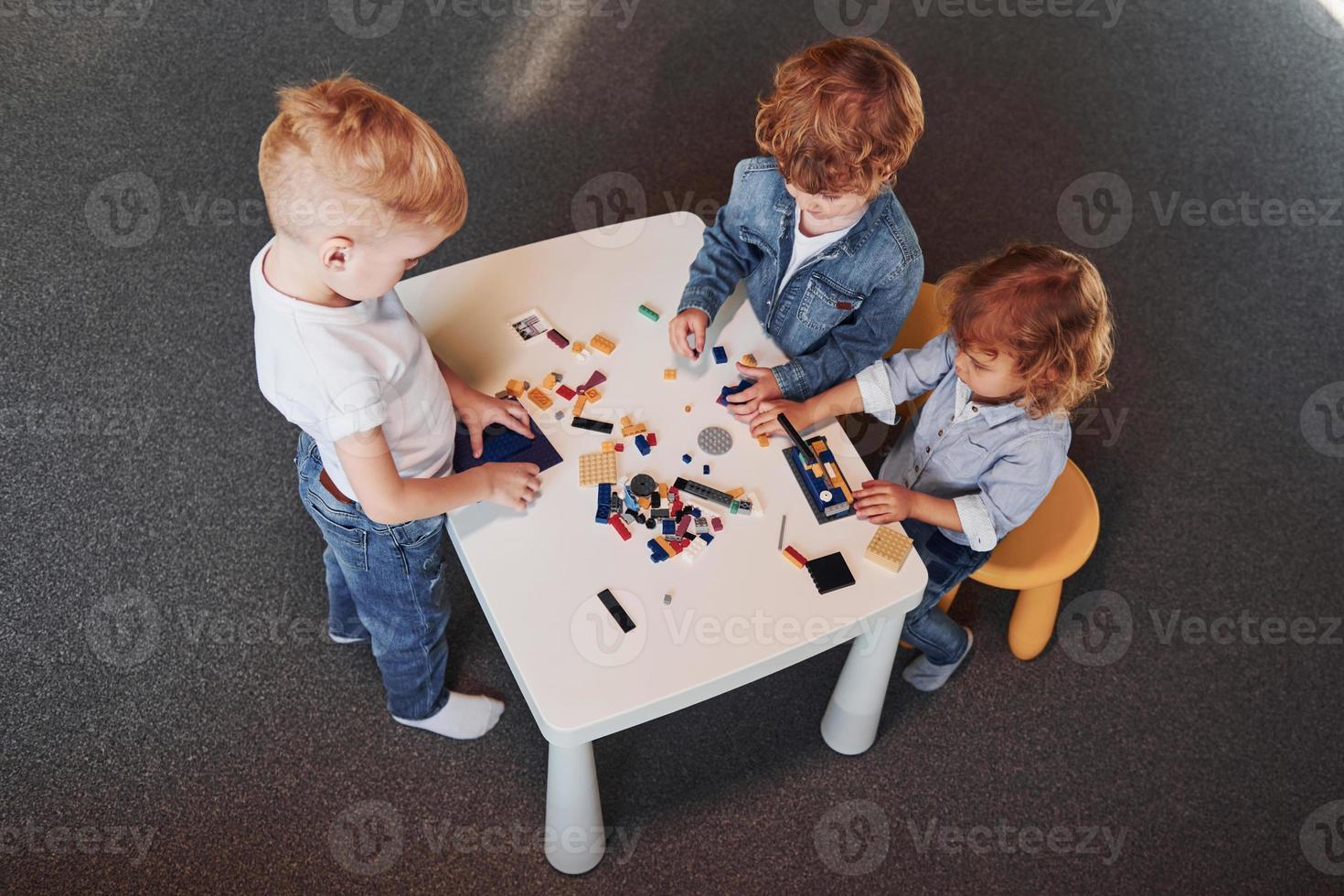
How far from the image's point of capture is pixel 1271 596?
1.89m

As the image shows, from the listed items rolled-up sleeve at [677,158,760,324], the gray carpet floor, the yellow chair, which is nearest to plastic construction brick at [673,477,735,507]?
rolled-up sleeve at [677,158,760,324]

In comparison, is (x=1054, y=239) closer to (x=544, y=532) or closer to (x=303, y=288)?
(x=544, y=532)

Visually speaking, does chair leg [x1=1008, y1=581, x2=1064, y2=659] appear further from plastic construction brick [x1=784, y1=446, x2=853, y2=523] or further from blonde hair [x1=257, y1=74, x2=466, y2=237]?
blonde hair [x1=257, y1=74, x2=466, y2=237]

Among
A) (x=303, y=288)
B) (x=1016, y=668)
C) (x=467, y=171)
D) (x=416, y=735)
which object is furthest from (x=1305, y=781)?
(x=467, y=171)

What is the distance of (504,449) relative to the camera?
1.24 meters

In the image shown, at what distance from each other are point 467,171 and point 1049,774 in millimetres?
1822

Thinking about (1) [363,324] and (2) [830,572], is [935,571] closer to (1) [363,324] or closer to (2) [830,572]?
(2) [830,572]

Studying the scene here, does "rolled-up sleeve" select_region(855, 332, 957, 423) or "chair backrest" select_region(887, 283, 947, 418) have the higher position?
"rolled-up sleeve" select_region(855, 332, 957, 423)

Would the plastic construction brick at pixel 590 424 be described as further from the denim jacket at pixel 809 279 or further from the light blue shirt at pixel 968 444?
the light blue shirt at pixel 968 444

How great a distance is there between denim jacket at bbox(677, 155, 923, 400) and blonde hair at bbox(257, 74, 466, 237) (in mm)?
500

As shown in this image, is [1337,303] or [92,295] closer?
[92,295]

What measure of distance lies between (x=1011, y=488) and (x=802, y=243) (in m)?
0.45

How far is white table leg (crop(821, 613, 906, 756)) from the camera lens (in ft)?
4.59

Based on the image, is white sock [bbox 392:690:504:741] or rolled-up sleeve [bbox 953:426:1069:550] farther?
white sock [bbox 392:690:504:741]
